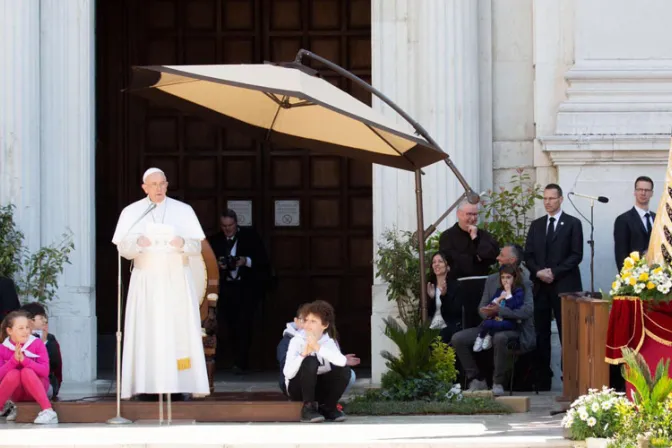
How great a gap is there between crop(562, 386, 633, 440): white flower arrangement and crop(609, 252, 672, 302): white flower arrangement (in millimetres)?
1383

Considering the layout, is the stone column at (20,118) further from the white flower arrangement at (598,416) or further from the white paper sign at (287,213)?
the white flower arrangement at (598,416)

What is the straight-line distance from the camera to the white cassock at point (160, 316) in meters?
12.7

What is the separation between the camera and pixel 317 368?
40.9 feet

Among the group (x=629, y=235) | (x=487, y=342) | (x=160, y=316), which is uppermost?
(x=629, y=235)

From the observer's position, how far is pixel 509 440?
1102 centimetres

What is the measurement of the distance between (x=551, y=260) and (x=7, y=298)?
16.8ft

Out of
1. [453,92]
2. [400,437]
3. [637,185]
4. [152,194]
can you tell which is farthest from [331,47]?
[400,437]

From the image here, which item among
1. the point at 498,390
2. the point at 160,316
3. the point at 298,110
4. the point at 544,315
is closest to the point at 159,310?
the point at 160,316

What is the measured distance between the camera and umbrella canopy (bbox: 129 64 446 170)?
12484mm

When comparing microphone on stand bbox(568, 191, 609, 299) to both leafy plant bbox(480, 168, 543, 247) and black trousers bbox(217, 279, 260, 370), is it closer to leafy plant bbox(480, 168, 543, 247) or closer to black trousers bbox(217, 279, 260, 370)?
leafy plant bbox(480, 168, 543, 247)

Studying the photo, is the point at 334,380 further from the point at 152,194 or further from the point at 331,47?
the point at 331,47

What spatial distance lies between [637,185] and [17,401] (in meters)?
6.14

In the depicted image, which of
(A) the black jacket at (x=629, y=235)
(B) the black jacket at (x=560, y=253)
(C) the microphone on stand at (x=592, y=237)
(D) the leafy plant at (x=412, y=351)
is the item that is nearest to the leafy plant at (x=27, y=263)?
(D) the leafy plant at (x=412, y=351)

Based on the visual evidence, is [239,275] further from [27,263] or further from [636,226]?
[636,226]
